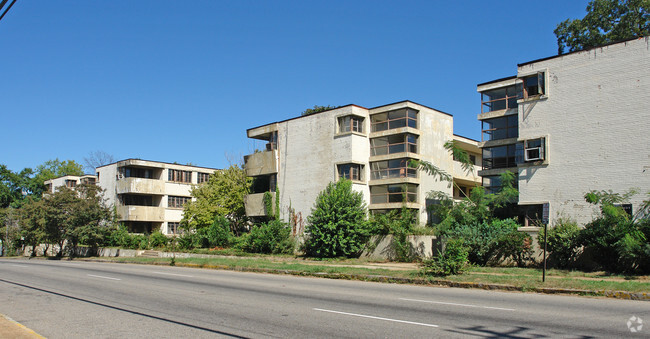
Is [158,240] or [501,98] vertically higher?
[501,98]

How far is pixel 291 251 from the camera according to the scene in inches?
1505

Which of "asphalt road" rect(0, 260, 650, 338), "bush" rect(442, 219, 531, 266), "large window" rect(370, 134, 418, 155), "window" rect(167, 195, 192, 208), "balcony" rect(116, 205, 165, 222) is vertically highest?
"large window" rect(370, 134, 418, 155)

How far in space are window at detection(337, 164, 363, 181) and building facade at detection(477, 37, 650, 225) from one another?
41.9ft

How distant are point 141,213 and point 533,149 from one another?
44.0 m

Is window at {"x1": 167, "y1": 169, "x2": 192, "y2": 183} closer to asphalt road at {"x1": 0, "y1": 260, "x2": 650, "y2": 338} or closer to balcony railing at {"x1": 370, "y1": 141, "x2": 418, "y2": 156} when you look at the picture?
balcony railing at {"x1": 370, "y1": 141, "x2": 418, "y2": 156}

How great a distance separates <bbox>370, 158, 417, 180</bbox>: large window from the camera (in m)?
37.9

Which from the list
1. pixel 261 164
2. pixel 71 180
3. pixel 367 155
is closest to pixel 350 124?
pixel 367 155

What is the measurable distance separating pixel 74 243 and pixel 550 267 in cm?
4380

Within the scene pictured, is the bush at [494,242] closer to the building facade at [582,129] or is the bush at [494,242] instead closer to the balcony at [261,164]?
the building facade at [582,129]

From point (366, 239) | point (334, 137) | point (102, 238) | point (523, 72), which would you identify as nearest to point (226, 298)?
point (366, 239)

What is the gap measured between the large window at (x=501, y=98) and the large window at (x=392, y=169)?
6745 mm

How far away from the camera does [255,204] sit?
4375 centimetres

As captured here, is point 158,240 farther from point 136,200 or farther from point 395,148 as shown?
point 395,148

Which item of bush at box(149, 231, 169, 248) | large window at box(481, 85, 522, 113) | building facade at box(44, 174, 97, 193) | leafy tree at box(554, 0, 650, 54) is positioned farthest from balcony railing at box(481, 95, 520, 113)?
building facade at box(44, 174, 97, 193)
